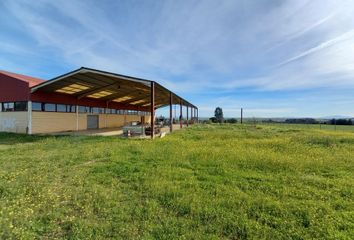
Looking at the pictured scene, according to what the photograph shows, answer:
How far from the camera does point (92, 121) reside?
2295cm

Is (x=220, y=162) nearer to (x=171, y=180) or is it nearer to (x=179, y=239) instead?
(x=171, y=180)

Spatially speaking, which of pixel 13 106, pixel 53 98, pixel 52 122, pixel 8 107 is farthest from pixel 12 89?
pixel 52 122

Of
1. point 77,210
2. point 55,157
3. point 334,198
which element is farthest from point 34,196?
point 334,198

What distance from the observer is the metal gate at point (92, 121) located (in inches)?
872

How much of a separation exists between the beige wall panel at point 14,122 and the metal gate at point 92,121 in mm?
6381

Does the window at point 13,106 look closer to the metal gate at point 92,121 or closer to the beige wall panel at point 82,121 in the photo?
the beige wall panel at point 82,121

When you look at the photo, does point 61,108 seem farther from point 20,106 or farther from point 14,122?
point 14,122

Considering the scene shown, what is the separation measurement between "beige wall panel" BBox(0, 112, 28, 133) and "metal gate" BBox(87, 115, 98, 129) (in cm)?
638

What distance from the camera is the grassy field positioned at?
118 inches

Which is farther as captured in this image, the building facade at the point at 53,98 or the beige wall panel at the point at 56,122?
the beige wall panel at the point at 56,122

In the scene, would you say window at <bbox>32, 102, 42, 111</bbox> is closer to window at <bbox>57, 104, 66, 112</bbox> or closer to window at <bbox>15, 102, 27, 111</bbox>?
window at <bbox>15, 102, 27, 111</bbox>

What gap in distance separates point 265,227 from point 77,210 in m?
3.11

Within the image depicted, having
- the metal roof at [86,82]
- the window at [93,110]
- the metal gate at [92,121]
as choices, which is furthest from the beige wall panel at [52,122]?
the window at [93,110]

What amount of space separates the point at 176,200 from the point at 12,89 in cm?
1857
